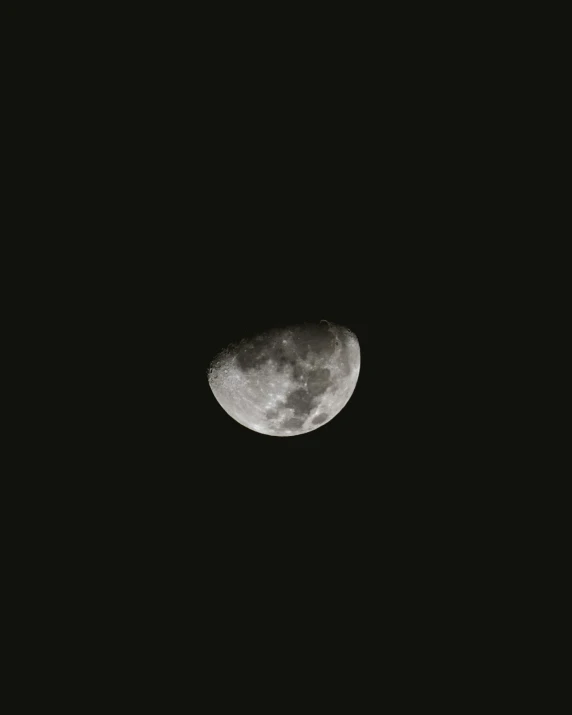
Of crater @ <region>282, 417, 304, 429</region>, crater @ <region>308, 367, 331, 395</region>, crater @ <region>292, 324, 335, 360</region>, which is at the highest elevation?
crater @ <region>292, 324, 335, 360</region>

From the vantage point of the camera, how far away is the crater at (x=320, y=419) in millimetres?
2306

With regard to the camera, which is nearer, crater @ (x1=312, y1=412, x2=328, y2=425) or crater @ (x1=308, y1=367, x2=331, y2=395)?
crater @ (x1=308, y1=367, x2=331, y2=395)

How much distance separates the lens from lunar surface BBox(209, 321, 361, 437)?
6.97 feet

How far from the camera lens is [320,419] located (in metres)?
2.33

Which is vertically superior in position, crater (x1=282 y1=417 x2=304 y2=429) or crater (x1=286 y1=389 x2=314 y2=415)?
crater (x1=286 y1=389 x2=314 y2=415)

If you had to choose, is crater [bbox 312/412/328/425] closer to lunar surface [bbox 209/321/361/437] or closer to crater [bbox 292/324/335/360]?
lunar surface [bbox 209/321/361/437]

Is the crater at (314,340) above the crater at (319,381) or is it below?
above

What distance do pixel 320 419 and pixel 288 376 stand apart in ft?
1.20

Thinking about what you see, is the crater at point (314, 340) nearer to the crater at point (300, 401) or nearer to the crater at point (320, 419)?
the crater at point (300, 401)

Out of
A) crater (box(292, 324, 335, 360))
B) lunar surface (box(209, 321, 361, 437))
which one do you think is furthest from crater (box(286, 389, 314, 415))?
crater (box(292, 324, 335, 360))

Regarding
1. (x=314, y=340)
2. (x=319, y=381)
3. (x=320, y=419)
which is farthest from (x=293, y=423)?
(x=314, y=340)

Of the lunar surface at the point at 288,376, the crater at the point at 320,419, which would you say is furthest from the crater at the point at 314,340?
the crater at the point at 320,419

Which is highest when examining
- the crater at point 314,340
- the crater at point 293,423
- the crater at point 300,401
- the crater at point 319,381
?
the crater at point 314,340

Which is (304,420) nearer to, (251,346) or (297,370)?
(297,370)
